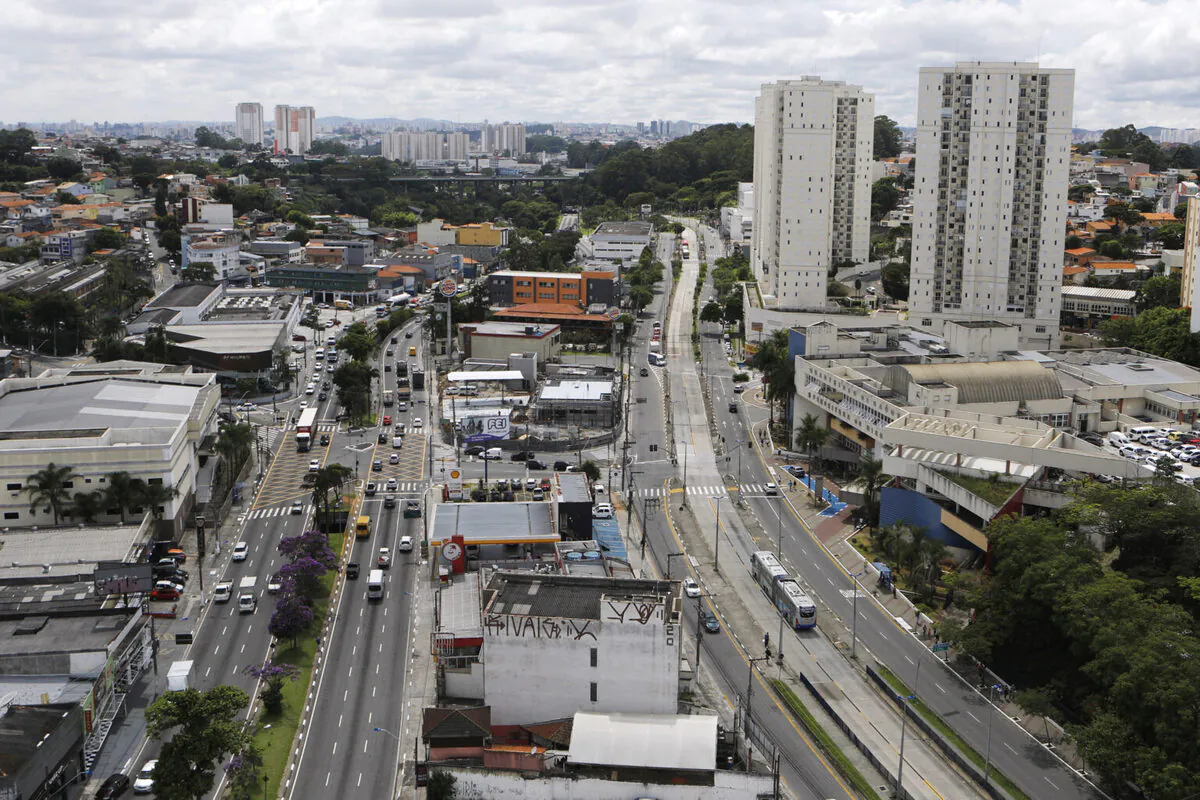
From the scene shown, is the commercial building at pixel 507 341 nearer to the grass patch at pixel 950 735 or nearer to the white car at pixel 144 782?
the grass patch at pixel 950 735

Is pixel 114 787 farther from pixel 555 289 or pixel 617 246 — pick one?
pixel 617 246

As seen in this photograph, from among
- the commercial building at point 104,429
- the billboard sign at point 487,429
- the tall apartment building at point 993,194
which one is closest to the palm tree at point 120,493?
the commercial building at point 104,429

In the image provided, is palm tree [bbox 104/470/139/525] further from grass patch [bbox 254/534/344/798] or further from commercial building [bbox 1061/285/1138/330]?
commercial building [bbox 1061/285/1138/330]

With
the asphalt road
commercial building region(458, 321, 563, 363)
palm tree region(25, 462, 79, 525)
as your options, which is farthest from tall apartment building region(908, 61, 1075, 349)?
palm tree region(25, 462, 79, 525)

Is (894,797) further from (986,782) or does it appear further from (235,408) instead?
(235,408)

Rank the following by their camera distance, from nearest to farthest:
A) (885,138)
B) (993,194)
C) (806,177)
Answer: (993,194), (806,177), (885,138)

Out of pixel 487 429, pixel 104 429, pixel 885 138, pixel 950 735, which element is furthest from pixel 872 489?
pixel 885 138
